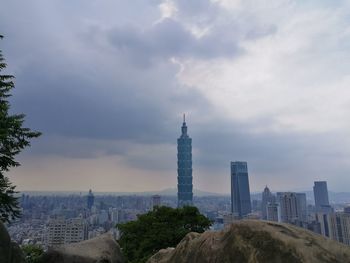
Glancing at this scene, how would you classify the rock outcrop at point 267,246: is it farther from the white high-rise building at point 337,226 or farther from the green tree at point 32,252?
the white high-rise building at point 337,226

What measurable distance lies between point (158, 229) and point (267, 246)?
18.9 m

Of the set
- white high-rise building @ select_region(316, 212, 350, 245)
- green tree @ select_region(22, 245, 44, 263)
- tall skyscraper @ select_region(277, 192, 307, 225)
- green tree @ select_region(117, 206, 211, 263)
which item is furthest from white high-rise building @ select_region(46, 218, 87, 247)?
tall skyscraper @ select_region(277, 192, 307, 225)

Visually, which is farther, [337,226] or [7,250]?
[337,226]

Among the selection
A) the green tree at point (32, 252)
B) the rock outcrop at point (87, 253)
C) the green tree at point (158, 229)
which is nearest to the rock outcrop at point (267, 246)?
the rock outcrop at point (87, 253)

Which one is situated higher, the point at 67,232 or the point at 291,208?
the point at 291,208

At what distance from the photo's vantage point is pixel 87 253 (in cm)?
1234

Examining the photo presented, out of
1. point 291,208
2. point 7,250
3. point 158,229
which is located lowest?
point 158,229

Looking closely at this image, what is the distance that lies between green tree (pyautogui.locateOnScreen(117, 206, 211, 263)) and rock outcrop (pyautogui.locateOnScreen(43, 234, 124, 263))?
10767mm

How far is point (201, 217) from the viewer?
25062mm

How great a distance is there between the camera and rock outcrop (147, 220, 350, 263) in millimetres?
6234

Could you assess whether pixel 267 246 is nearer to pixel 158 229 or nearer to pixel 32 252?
pixel 32 252

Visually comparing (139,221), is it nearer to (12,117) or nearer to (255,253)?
(12,117)

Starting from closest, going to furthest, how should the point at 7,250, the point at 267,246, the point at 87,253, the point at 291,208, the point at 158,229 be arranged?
1. the point at 267,246
2. the point at 7,250
3. the point at 87,253
4. the point at 158,229
5. the point at 291,208

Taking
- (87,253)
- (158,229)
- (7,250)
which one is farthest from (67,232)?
(7,250)
